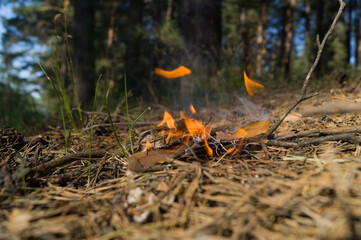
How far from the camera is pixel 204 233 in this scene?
57 centimetres

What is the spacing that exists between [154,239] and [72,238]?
0.79ft

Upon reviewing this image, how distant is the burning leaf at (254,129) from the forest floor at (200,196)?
10cm

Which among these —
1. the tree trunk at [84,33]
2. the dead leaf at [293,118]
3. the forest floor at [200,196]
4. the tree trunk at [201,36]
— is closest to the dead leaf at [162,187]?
the forest floor at [200,196]

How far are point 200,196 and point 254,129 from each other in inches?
27.9

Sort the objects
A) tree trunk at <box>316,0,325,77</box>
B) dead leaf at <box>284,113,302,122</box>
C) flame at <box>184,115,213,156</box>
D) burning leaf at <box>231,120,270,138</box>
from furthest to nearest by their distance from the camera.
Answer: dead leaf at <box>284,113,302,122</box> → tree trunk at <box>316,0,325,77</box> → burning leaf at <box>231,120,270,138</box> → flame at <box>184,115,213,156</box>

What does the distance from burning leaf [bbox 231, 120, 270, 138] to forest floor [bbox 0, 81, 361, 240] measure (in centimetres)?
10

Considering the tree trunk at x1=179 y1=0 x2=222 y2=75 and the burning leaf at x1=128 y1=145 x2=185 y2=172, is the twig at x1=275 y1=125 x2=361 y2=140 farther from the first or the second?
the tree trunk at x1=179 y1=0 x2=222 y2=75

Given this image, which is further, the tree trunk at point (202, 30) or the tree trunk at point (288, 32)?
the tree trunk at point (288, 32)

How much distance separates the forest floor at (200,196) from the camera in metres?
0.59

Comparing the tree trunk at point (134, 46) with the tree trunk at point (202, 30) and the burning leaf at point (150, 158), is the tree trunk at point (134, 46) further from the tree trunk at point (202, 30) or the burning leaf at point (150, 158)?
the burning leaf at point (150, 158)

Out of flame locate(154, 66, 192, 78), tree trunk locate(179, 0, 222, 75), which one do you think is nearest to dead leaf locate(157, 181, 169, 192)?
flame locate(154, 66, 192, 78)

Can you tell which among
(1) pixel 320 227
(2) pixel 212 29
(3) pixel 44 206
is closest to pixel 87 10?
(2) pixel 212 29

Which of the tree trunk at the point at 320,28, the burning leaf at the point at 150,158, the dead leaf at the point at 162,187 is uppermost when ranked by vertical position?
the tree trunk at the point at 320,28

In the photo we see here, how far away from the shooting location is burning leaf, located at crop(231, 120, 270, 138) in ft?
4.17
